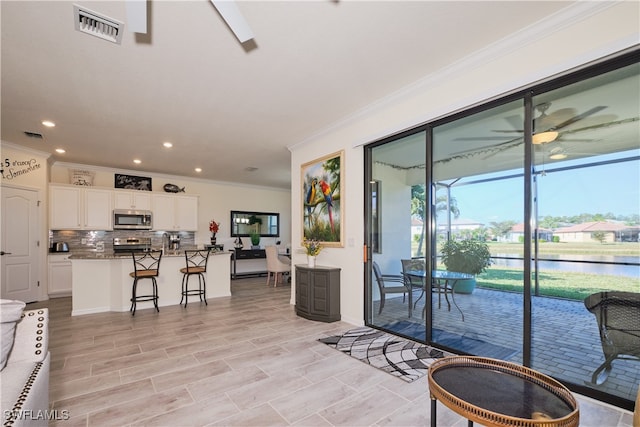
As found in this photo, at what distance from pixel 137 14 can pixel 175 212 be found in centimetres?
634

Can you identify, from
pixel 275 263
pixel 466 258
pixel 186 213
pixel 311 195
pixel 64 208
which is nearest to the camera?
pixel 466 258

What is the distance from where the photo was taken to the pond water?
6.97 feet

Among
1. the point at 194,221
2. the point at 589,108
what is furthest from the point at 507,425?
the point at 194,221

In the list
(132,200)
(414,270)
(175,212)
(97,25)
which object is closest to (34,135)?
(132,200)

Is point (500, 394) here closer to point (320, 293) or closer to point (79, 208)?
point (320, 293)

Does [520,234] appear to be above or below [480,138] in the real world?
below

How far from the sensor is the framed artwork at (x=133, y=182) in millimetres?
7320

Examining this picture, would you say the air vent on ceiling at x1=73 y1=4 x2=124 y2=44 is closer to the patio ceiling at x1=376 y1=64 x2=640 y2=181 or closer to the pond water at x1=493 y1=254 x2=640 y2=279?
the patio ceiling at x1=376 y1=64 x2=640 y2=181

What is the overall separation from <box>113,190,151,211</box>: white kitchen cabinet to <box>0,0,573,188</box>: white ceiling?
2165 millimetres

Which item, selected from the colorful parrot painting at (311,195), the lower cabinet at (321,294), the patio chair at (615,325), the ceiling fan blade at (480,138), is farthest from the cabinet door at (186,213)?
the patio chair at (615,325)

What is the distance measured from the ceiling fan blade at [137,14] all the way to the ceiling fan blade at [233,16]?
1.54 feet

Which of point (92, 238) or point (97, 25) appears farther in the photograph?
point (92, 238)

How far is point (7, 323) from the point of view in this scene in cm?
165

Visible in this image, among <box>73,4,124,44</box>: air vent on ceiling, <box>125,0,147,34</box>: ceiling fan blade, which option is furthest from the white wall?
<box>73,4,124,44</box>: air vent on ceiling
